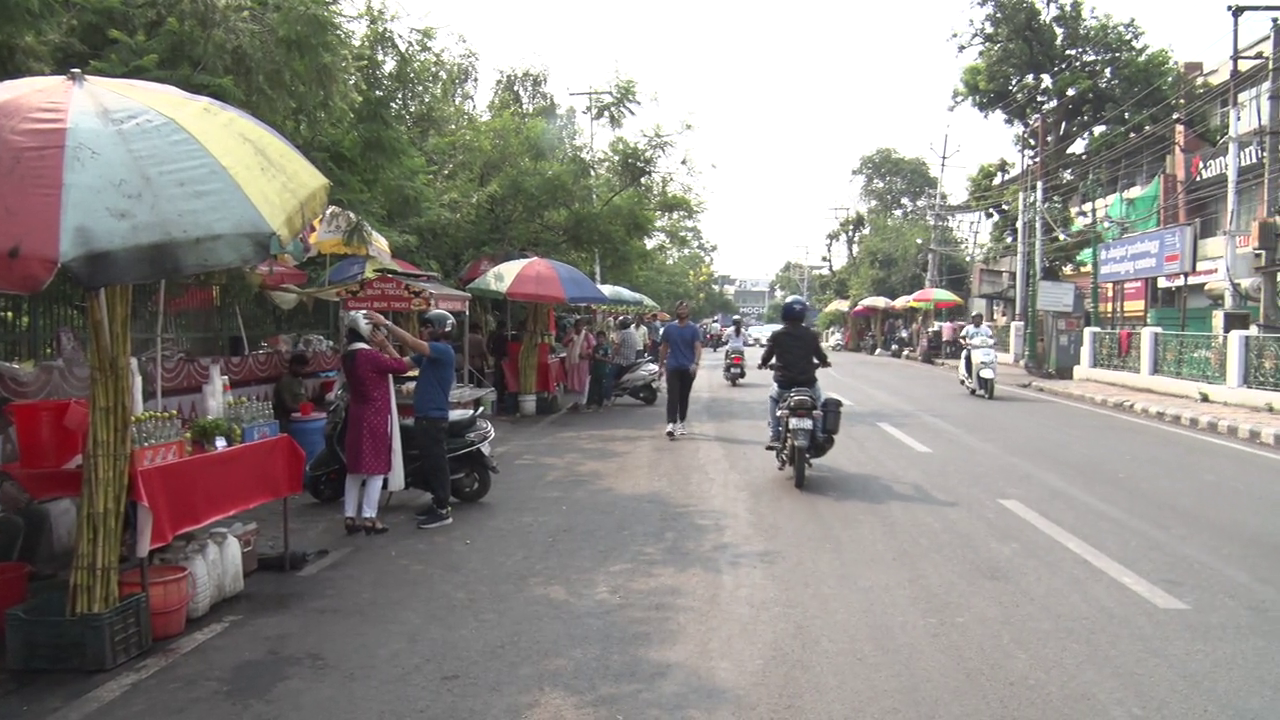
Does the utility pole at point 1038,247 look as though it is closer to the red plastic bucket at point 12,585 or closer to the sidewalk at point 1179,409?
the sidewalk at point 1179,409

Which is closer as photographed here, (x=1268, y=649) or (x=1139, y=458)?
(x=1268, y=649)

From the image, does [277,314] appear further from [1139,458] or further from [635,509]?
[1139,458]

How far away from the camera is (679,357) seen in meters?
13.5

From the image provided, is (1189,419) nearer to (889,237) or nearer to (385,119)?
(385,119)

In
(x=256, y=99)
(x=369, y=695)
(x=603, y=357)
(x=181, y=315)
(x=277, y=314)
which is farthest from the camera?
(x=603, y=357)

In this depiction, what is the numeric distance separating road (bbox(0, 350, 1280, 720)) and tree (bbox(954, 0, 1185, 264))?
29.7 m

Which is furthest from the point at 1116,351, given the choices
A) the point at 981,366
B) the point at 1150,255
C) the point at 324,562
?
the point at 324,562

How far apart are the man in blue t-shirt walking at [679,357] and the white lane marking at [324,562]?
648 cm

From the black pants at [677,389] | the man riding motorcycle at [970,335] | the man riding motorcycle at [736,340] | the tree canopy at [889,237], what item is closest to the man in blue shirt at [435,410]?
the black pants at [677,389]

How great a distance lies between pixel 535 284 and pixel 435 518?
7.32m

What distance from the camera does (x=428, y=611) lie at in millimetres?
5898

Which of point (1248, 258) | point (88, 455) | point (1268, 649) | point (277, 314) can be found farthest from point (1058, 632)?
point (1248, 258)

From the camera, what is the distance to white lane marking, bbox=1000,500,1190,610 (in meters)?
6.00

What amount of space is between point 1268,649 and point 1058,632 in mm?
995
